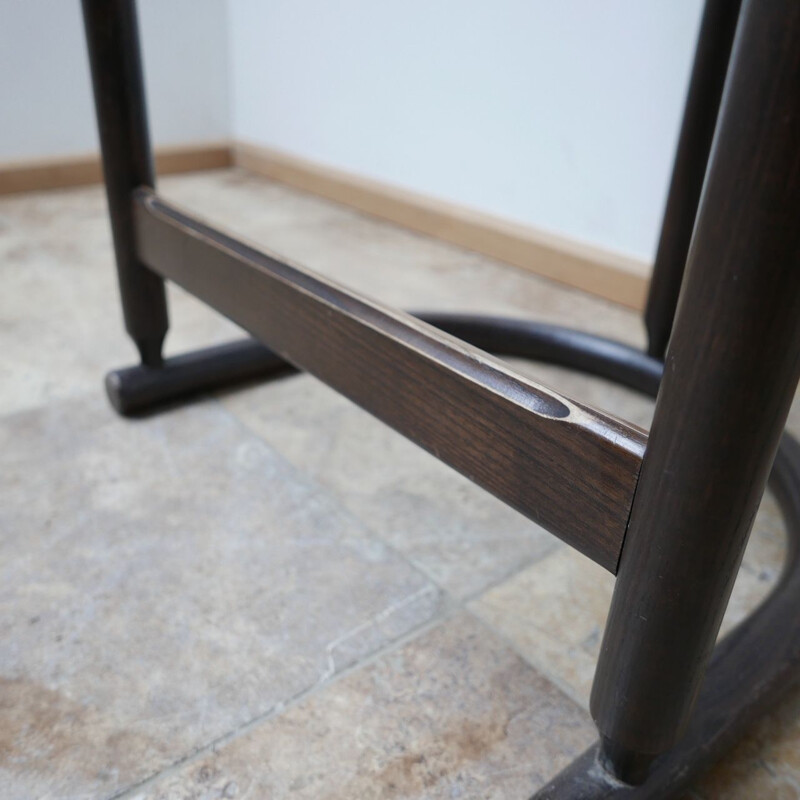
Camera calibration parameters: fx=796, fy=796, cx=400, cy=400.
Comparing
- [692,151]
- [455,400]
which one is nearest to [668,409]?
[455,400]

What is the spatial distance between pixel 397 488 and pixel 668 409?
47 centimetres

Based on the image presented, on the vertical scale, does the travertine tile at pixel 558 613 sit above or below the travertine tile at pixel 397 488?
above

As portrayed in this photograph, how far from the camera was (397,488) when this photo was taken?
0.82 m

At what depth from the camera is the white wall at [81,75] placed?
182 cm

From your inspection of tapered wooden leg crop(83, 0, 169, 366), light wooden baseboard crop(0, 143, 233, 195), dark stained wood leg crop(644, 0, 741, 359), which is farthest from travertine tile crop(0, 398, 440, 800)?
light wooden baseboard crop(0, 143, 233, 195)

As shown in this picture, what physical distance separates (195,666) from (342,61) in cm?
151

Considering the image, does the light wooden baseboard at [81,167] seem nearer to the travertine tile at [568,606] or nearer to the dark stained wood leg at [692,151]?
the dark stained wood leg at [692,151]

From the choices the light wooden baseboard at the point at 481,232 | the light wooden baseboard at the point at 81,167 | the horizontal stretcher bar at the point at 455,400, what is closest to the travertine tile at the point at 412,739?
the horizontal stretcher bar at the point at 455,400

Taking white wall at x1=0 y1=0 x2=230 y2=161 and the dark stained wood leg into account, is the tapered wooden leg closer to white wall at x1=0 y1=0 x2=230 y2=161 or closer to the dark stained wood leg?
the dark stained wood leg

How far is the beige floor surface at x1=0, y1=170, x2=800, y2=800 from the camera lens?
53 cm

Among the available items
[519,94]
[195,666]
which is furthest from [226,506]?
[519,94]

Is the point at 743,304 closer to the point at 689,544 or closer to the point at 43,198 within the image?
the point at 689,544

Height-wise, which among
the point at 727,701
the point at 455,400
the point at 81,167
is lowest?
the point at 81,167

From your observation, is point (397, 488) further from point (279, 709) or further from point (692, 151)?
point (692, 151)
